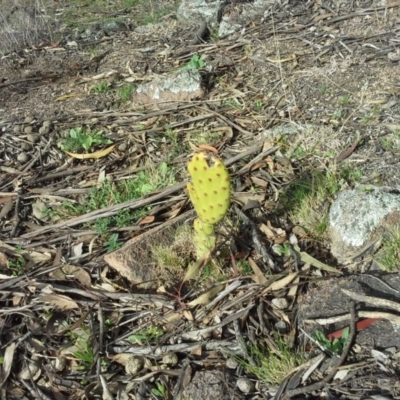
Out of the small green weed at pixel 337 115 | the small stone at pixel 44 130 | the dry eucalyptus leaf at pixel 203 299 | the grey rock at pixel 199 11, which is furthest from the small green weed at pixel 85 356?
the grey rock at pixel 199 11

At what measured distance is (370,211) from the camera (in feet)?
9.23

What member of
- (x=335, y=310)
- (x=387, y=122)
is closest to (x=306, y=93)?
(x=387, y=122)

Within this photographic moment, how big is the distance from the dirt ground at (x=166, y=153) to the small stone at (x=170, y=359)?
0.07 feet

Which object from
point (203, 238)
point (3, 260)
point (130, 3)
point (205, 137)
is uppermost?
point (203, 238)

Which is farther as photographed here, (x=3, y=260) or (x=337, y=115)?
(x=337, y=115)

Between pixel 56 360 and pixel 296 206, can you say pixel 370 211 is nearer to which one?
pixel 296 206

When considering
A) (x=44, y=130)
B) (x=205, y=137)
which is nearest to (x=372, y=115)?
(x=205, y=137)

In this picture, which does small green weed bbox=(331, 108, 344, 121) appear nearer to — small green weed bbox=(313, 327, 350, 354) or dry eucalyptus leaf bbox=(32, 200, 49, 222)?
small green weed bbox=(313, 327, 350, 354)

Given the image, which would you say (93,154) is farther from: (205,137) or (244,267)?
→ (244,267)

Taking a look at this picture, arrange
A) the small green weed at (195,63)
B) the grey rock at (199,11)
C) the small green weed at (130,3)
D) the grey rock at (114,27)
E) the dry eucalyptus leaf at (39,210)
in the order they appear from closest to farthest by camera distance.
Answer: the dry eucalyptus leaf at (39,210)
the small green weed at (195,63)
the grey rock at (199,11)
the grey rock at (114,27)
the small green weed at (130,3)

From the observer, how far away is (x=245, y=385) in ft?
7.60

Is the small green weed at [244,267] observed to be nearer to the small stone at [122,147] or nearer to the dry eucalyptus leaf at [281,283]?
the dry eucalyptus leaf at [281,283]

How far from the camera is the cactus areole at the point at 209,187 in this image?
2.40 meters

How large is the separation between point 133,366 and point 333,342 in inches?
33.8
